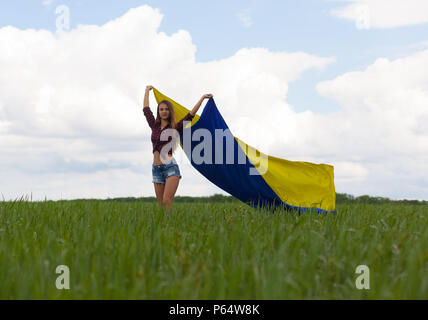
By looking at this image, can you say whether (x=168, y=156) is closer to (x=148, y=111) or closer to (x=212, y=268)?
(x=148, y=111)

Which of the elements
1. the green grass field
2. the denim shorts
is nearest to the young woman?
the denim shorts

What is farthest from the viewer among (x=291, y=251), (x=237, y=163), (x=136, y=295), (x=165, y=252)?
(x=237, y=163)

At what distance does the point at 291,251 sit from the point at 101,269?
5.21 ft

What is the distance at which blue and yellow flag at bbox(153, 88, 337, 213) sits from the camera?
635 cm

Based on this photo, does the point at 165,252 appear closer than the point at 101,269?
No

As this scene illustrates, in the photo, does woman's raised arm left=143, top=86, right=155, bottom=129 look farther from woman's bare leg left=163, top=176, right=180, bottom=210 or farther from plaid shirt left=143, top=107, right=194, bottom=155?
woman's bare leg left=163, top=176, right=180, bottom=210

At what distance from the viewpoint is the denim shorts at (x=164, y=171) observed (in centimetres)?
634

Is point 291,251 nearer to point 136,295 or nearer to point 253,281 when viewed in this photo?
point 253,281

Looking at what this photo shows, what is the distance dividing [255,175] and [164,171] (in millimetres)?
1519

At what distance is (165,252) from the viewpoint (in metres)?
3.11

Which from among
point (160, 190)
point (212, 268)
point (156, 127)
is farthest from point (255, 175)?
point (212, 268)

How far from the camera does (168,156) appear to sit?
643cm
